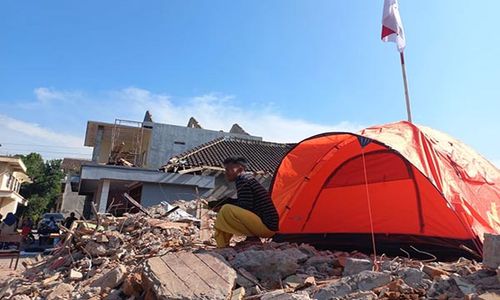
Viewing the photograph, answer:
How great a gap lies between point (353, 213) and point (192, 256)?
3174 millimetres

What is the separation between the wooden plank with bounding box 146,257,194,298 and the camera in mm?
2986

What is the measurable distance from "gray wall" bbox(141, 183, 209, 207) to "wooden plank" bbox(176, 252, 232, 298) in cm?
1033

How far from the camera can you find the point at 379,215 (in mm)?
5719

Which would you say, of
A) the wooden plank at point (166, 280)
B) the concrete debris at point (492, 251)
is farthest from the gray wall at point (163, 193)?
the concrete debris at point (492, 251)

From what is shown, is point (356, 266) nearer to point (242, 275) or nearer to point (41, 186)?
point (242, 275)

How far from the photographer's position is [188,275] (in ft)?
10.7

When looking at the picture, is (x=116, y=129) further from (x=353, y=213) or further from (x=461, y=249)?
(x=461, y=249)

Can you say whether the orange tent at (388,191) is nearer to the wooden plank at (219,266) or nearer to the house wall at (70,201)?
the wooden plank at (219,266)

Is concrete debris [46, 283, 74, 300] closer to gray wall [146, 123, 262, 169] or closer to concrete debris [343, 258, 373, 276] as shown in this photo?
concrete debris [343, 258, 373, 276]

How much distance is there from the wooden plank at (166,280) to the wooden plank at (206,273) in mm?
193

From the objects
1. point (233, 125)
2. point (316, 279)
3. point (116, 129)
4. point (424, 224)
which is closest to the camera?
point (316, 279)

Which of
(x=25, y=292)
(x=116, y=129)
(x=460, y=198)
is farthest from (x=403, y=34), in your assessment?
(x=116, y=129)

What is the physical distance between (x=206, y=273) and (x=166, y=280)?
0.35 meters

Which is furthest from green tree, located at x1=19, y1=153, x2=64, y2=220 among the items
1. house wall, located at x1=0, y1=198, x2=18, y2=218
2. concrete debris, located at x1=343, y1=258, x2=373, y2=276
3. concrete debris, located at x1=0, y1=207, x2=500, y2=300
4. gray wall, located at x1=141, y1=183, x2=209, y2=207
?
concrete debris, located at x1=343, y1=258, x2=373, y2=276
